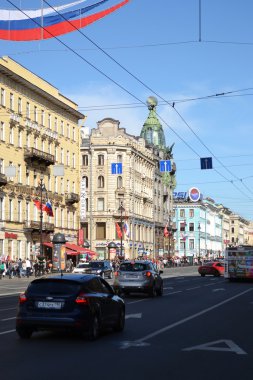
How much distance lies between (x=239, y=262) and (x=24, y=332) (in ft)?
118

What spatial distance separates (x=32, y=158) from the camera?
2707 inches

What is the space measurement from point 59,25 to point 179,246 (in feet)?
449

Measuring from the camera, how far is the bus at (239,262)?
4862 cm

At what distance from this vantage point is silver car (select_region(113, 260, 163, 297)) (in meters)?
29.9

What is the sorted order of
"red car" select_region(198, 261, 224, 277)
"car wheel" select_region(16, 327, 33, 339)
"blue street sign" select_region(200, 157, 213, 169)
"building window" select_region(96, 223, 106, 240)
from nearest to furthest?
"car wheel" select_region(16, 327, 33, 339), "blue street sign" select_region(200, 157, 213, 169), "red car" select_region(198, 261, 224, 277), "building window" select_region(96, 223, 106, 240)

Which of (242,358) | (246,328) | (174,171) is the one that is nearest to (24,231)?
(246,328)

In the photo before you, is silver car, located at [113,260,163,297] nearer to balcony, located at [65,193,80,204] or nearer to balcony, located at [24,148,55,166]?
balcony, located at [24,148,55,166]

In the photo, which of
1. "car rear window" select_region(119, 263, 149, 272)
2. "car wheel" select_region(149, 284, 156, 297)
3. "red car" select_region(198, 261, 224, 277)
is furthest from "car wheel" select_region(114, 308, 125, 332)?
"red car" select_region(198, 261, 224, 277)

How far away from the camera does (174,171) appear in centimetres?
14125

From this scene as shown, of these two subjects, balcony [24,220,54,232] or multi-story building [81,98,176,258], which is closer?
balcony [24,220,54,232]

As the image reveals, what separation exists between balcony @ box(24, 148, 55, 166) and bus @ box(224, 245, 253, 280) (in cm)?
2538

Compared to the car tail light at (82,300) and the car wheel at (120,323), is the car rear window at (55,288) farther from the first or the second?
the car wheel at (120,323)

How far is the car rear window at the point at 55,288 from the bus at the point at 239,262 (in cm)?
3587

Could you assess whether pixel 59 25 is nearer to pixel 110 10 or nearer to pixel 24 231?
pixel 110 10
